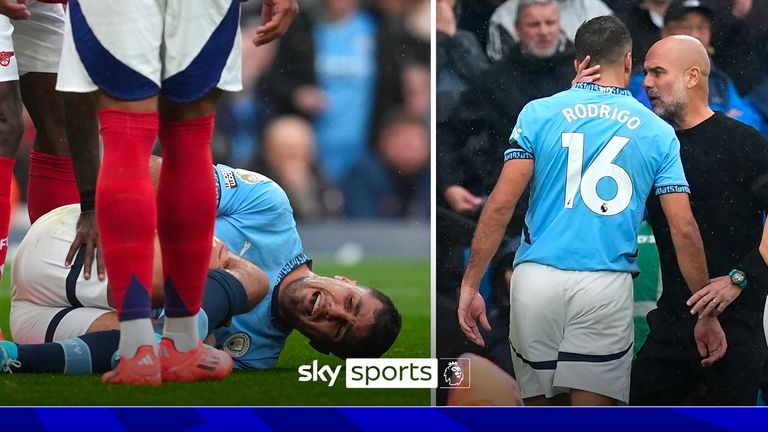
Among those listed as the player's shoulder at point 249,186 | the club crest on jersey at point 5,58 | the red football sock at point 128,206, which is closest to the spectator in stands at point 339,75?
the player's shoulder at point 249,186

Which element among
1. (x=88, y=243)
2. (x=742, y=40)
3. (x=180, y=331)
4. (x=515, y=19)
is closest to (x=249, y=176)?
(x=88, y=243)

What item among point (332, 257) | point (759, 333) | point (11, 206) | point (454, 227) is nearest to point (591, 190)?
point (454, 227)

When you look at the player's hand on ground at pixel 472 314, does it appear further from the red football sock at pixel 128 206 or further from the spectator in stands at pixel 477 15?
the red football sock at pixel 128 206

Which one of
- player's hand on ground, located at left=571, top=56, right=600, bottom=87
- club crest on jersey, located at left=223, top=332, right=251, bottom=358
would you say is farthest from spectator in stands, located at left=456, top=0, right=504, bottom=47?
club crest on jersey, located at left=223, top=332, right=251, bottom=358

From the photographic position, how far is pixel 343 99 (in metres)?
3.22

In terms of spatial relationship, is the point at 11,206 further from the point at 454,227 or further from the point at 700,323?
the point at 700,323

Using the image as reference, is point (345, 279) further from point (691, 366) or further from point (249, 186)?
point (691, 366)

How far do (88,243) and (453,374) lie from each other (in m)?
1.03

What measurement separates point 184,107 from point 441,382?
976 millimetres

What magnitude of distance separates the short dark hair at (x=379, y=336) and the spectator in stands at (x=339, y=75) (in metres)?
0.45

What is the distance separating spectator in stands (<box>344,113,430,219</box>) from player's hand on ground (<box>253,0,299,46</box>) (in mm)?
394

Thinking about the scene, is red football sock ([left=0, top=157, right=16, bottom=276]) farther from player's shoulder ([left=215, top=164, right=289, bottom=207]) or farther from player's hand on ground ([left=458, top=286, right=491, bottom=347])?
player's hand on ground ([left=458, top=286, right=491, bottom=347])

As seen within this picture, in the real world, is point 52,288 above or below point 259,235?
below

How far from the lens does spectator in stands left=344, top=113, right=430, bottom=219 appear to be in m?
3.21
